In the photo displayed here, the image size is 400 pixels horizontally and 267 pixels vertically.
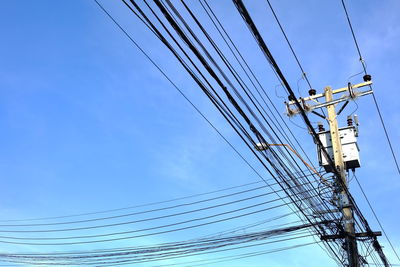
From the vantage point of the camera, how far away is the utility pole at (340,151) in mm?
9305

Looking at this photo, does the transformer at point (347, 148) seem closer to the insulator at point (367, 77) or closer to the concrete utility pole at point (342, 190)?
the concrete utility pole at point (342, 190)

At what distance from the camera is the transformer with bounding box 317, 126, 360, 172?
1035cm

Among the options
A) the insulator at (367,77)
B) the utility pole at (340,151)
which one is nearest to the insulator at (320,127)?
the utility pole at (340,151)

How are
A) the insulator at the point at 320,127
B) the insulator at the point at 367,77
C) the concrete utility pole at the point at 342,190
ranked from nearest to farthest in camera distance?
the concrete utility pole at the point at 342,190, the insulator at the point at 367,77, the insulator at the point at 320,127

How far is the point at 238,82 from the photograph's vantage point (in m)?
5.99

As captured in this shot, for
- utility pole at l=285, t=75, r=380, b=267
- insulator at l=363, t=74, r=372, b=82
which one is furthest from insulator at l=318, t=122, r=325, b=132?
insulator at l=363, t=74, r=372, b=82

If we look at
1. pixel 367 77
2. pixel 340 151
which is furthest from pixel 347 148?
pixel 367 77

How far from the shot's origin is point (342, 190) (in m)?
9.79

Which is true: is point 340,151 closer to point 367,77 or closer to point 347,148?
point 347,148

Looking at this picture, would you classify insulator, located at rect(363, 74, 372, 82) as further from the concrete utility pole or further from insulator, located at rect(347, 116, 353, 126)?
insulator, located at rect(347, 116, 353, 126)

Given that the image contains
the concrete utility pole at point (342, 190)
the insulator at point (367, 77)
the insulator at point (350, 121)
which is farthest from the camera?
the insulator at point (350, 121)

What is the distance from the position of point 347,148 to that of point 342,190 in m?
1.35

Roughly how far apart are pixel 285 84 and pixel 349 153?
5680 millimetres

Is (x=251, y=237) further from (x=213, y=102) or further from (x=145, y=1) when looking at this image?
(x=145, y=1)
